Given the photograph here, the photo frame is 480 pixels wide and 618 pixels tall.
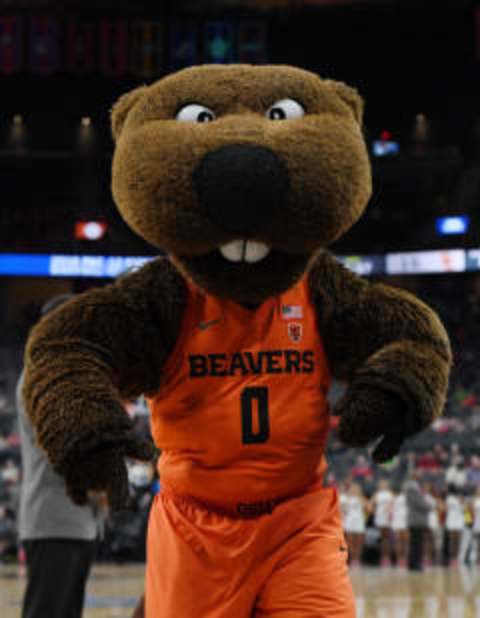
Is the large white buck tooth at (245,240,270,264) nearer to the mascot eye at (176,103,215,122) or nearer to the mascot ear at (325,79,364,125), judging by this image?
the mascot eye at (176,103,215,122)

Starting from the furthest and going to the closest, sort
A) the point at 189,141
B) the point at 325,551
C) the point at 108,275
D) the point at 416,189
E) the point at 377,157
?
the point at 416,189 < the point at 377,157 < the point at 108,275 < the point at 325,551 < the point at 189,141

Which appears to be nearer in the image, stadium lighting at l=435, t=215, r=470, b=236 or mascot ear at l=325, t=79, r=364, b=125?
mascot ear at l=325, t=79, r=364, b=125

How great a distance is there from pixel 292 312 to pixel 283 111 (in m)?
0.47

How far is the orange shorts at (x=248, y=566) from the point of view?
240 cm

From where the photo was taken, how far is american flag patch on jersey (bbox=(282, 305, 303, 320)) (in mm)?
2508

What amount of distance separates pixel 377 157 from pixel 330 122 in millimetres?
22300

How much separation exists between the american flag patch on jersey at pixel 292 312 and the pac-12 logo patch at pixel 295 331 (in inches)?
0.6

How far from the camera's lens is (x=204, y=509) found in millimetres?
2508

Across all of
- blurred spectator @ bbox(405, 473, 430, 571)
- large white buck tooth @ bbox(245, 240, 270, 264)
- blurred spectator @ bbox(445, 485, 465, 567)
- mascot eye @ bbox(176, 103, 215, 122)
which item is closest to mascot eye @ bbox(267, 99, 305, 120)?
mascot eye @ bbox(176, 103, 215, 122)

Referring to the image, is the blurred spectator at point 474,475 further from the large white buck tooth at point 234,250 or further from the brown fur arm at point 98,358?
the large white buck tooth at point 234,250

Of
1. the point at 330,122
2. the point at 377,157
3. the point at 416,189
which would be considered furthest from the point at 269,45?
the point at 330,122

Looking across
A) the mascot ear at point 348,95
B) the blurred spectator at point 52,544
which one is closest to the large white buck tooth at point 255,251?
the mascot ear at point 348,95

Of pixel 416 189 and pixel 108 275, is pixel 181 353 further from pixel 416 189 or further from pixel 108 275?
pixel 416 189

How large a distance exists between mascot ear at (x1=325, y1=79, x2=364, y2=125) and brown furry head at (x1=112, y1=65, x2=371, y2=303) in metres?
0.03
